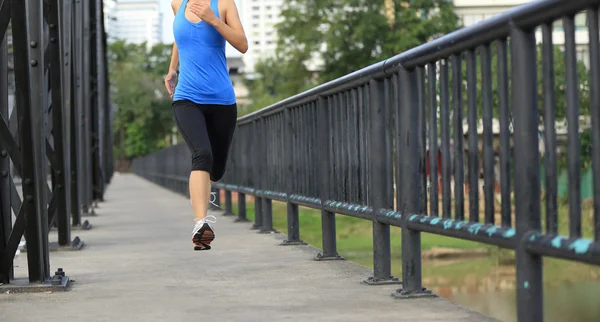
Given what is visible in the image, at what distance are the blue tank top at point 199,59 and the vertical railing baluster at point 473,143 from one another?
8.75ft

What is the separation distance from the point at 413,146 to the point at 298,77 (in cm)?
6096

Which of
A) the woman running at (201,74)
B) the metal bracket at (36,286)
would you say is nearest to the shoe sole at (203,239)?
the woman running at (201,74)

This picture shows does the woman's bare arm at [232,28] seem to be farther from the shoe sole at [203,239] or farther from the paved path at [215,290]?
the paved path at [215,290]

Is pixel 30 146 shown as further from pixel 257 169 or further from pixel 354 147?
pixel 257 169

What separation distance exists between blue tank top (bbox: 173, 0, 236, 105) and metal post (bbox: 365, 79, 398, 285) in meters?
1.22

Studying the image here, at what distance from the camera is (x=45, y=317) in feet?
17.8

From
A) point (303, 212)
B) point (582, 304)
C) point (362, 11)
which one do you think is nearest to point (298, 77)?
point (362, 11)

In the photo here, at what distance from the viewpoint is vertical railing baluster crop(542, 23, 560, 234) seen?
419 centimetres

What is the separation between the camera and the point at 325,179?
8320 millimetres

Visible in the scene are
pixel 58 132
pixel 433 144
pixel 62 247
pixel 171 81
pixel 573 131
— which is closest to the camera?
pixel 573 131

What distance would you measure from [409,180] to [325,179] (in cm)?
242

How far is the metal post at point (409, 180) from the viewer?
5863 millimetres

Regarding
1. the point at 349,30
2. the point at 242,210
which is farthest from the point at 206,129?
the point at 349,30

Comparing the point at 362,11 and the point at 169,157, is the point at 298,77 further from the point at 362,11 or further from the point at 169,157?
the point at 169,157
